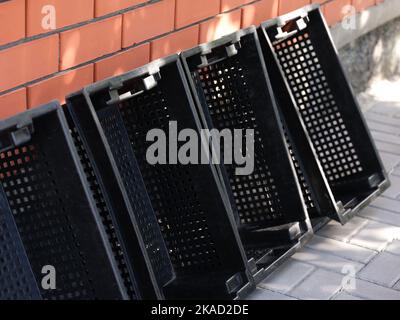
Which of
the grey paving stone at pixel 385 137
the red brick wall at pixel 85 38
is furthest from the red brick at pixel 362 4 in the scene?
the red brick wall at pixel 85 38

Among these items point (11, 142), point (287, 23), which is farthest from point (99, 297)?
point (287, 23)

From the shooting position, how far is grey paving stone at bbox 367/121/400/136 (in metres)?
5.96

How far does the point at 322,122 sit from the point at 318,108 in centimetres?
7

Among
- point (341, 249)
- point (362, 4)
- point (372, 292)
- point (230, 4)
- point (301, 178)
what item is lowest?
point (372, 292)

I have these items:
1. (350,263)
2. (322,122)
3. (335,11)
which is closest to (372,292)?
(350,263)

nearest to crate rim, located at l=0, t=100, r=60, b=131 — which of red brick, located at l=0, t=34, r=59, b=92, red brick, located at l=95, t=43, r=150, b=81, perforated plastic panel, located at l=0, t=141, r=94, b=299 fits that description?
perforated plastic panel, located at l=0, t=141, r=94, b=299

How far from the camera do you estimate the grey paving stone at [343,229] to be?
4.73 m

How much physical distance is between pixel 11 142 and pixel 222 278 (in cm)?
111

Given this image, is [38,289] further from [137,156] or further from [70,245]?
[137,156]

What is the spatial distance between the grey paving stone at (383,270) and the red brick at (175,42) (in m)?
1.33

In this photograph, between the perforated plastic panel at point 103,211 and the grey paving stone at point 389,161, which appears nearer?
the perforated plastic panel at point 103,211

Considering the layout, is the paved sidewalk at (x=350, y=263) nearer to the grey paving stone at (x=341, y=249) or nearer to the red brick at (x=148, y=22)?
the grey paving stone at (x=341, y=249)

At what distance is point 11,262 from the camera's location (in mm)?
3467

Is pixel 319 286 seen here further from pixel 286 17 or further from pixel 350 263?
pixel 286 17
